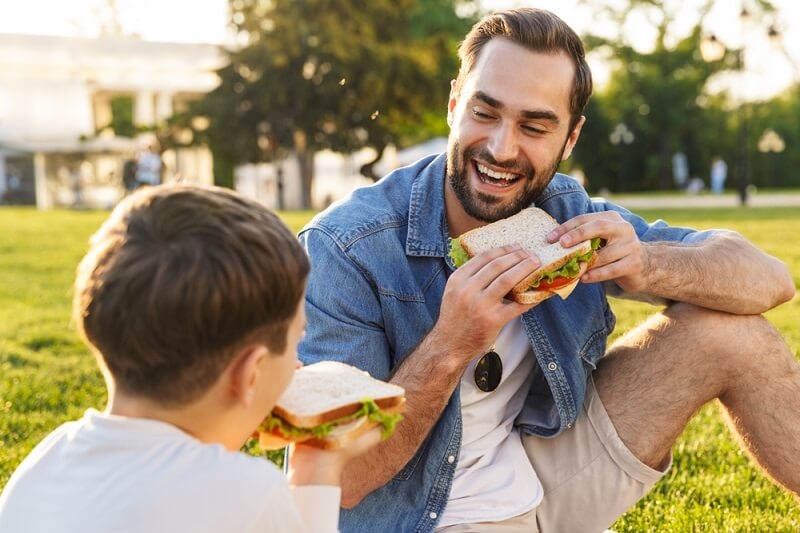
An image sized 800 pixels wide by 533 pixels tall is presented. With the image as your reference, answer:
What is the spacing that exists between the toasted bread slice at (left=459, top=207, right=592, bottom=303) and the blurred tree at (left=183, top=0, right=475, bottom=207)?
97.1 feet

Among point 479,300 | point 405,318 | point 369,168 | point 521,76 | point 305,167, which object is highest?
point 521,76

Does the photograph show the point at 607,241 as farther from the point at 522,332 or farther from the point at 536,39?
the point at 536,39

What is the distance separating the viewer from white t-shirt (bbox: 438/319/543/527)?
3.04 meters

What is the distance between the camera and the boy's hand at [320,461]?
2109 mm

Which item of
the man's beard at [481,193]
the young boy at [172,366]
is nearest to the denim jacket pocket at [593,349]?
the man's beard at [481,193]

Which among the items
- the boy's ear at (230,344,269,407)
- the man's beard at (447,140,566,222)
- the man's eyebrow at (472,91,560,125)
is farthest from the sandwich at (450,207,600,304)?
the boy's ear at (230,344,269,407)

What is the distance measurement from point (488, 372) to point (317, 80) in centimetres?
3335

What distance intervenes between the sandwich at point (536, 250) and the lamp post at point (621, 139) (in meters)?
52.2

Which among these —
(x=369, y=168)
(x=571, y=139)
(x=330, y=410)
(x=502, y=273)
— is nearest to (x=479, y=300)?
(x=502, y=273)

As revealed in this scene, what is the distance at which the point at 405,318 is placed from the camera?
305cm

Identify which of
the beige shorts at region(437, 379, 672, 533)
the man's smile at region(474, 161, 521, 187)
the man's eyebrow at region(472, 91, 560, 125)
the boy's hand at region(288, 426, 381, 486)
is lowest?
the beige shorts at region(437, 379, 672, 533)

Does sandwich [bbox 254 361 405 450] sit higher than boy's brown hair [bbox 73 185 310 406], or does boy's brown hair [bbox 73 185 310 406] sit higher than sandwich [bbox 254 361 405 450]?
boy's brown hair [bbox 73 185 310 406]

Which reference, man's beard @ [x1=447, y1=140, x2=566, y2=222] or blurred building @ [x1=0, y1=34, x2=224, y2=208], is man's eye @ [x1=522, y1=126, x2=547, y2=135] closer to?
man's beard @ [x1=447, y1=140, x2=566, y2=222]

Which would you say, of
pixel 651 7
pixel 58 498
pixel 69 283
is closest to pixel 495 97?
pixel 58 498
